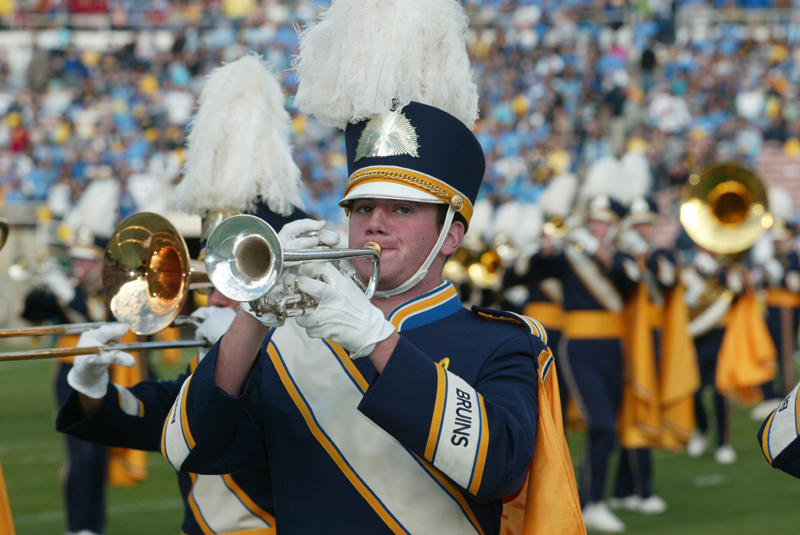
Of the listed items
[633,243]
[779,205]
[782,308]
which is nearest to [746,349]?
[782,308]

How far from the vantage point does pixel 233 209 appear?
3.41 meters

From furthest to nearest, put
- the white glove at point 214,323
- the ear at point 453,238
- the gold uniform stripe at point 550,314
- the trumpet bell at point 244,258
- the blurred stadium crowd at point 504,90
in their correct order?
the blurred stadium crowd at point 504,90
the gold uniform stripe at point 550,314
the white glove at point 214,323
the ear at point 453,238
the trumpet bell at point 244,258

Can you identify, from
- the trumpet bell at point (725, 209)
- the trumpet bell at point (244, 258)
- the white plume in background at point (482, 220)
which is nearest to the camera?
the trumpet bell at point (244, 258)

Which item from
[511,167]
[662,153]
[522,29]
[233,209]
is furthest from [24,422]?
[522,29]

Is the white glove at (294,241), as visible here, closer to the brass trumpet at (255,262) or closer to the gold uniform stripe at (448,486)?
the brass trumpet at (255,262)

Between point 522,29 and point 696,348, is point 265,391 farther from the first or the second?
point 522,29

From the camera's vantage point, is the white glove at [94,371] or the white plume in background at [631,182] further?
the white plume in background at [631,182]

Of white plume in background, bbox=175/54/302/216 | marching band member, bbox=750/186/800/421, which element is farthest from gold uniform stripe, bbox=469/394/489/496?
marching band member, bbox=750/186/800/421

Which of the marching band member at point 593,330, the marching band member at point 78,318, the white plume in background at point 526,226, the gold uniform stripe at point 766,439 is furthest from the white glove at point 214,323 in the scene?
the white plume in background at point 526,226

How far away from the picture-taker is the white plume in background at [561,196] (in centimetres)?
929

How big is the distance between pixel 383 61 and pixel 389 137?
0.17 metres

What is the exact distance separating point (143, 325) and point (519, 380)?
99 centimetres

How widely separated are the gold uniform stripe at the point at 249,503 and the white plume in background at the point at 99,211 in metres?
4.44

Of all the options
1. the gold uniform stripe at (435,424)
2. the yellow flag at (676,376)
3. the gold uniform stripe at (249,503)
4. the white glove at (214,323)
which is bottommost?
the yellow flag at (676,376)
